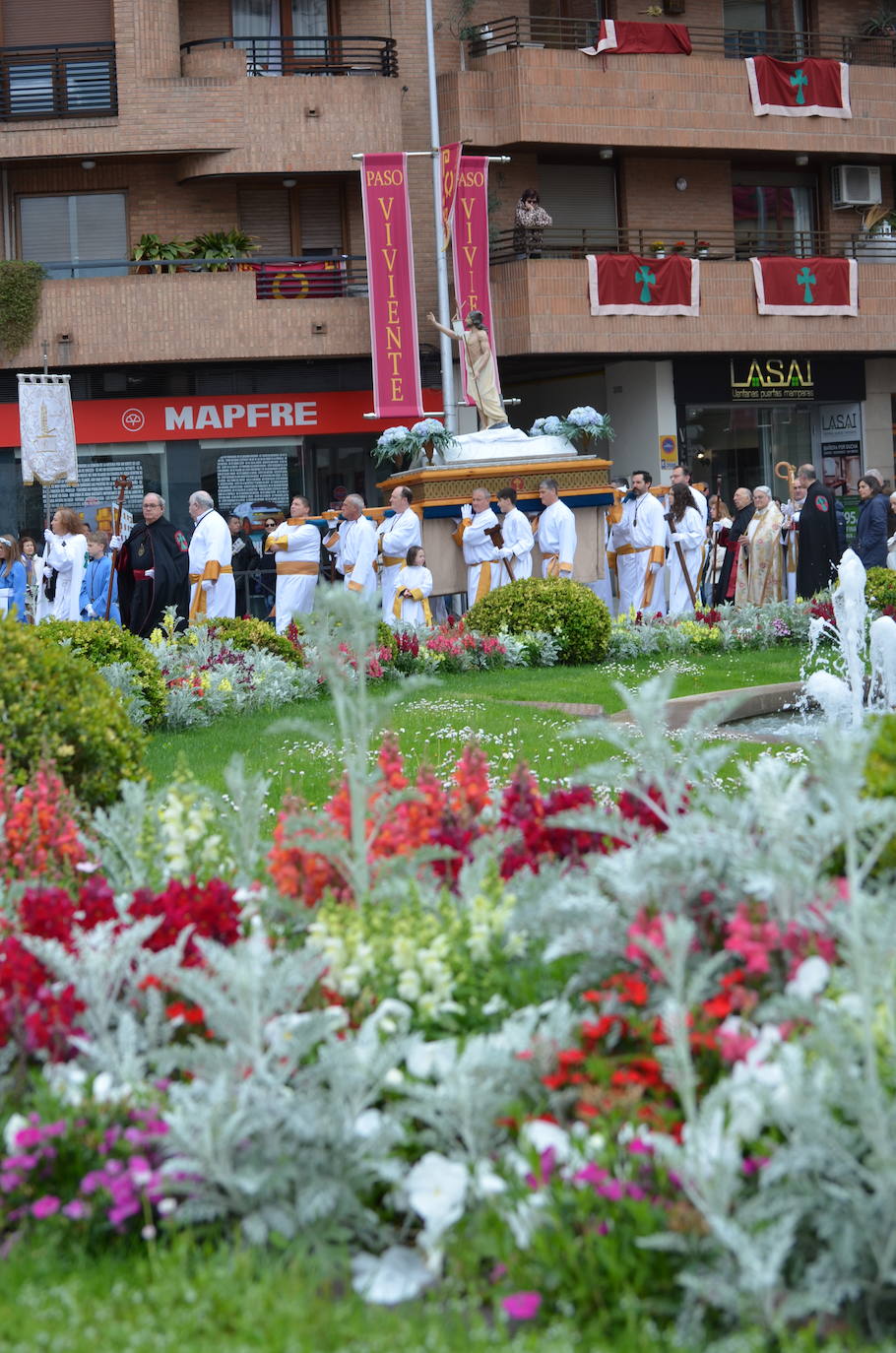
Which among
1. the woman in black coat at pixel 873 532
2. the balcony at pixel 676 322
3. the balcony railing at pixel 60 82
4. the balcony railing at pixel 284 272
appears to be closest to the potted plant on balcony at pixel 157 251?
the balcony railing at pixel 284 272

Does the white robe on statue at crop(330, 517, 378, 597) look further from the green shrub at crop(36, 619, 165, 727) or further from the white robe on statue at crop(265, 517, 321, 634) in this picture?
the green shrub at crop(36, 619, 165, 727)

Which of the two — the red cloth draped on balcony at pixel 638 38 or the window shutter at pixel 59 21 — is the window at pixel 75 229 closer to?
the window shutter at pixel 59 21

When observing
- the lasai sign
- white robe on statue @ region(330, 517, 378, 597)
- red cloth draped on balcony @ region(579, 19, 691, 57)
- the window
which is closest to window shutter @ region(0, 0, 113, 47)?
the window

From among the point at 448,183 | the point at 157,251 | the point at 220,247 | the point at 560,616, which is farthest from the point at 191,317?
the point at 560,616

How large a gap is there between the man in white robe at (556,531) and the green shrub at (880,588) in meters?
4.02

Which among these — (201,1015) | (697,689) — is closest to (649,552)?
(697,689)

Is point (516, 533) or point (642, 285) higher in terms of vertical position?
point (642, 285)

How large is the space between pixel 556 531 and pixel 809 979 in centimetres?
1697

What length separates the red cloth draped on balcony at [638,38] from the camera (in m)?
30.2

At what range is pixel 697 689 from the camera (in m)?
13.6

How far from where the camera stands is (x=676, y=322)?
31.0m

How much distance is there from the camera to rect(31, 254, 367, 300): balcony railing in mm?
29516

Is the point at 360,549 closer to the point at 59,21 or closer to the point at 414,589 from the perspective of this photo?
the point at 414,589

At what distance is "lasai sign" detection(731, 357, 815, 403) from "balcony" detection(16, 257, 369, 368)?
749 centimetres
